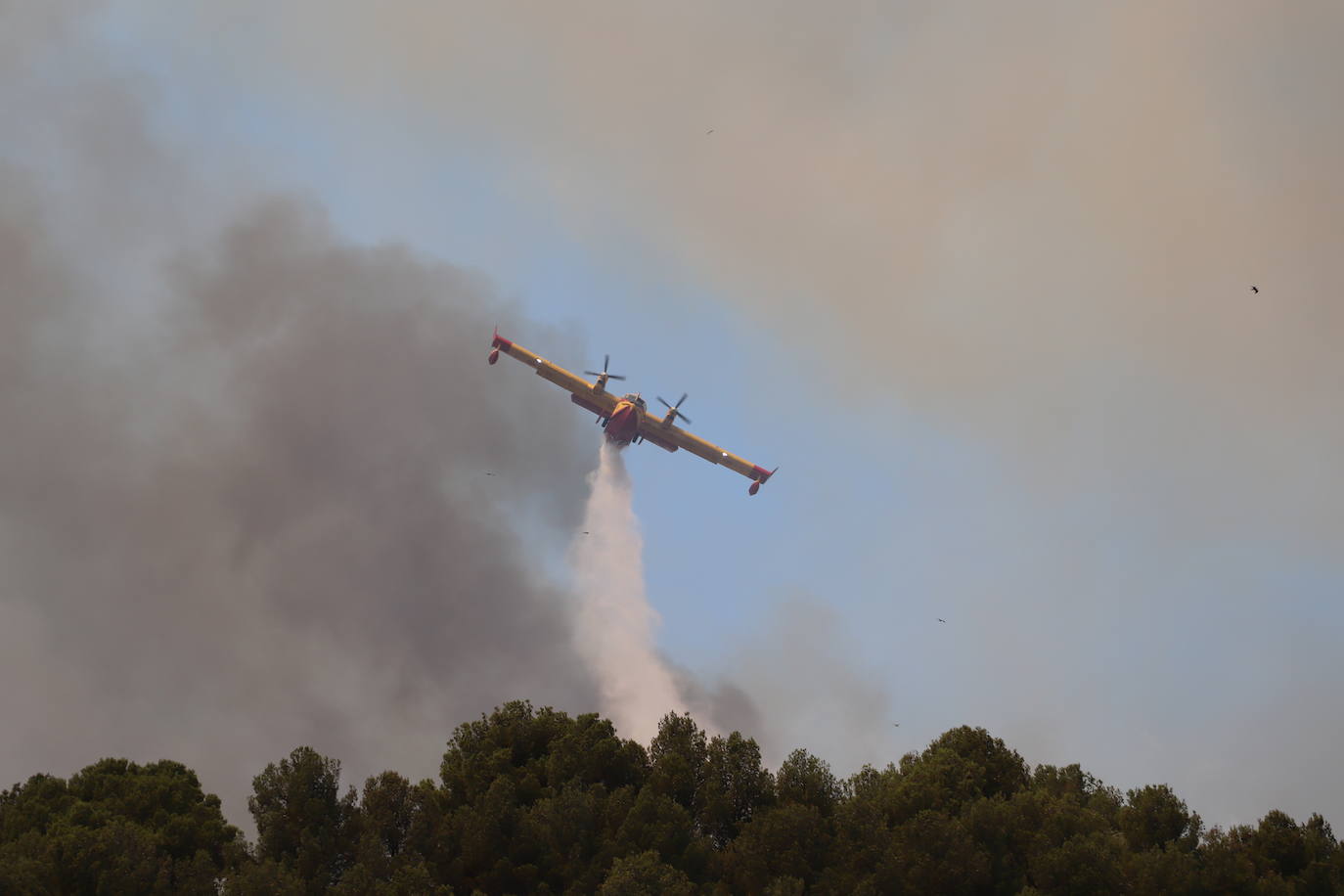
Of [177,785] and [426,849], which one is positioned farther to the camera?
[177,785]

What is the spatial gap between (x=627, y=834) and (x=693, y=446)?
8116 cm

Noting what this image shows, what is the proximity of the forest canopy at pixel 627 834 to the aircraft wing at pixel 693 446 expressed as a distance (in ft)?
196

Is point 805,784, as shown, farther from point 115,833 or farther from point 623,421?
point 623,421

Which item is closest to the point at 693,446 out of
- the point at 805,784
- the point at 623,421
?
the point at 623,421

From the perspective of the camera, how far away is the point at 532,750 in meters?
110

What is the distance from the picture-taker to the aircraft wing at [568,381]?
163375 millimetres

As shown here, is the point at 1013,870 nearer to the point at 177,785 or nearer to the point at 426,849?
the point at 426,849

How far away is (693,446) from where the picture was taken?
173 metres

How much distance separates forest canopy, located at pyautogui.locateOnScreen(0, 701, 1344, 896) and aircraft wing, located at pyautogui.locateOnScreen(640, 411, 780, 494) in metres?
59.6

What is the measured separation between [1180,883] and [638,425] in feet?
284

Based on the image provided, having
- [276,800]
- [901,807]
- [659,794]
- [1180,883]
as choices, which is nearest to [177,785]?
[276,800]

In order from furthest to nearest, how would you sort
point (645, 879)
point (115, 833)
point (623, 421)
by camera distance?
1. point (623, 421)
2. point (115, 833)
3. point (645, 879)

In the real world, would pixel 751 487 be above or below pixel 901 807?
above

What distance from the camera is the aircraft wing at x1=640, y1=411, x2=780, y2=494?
545 feet
